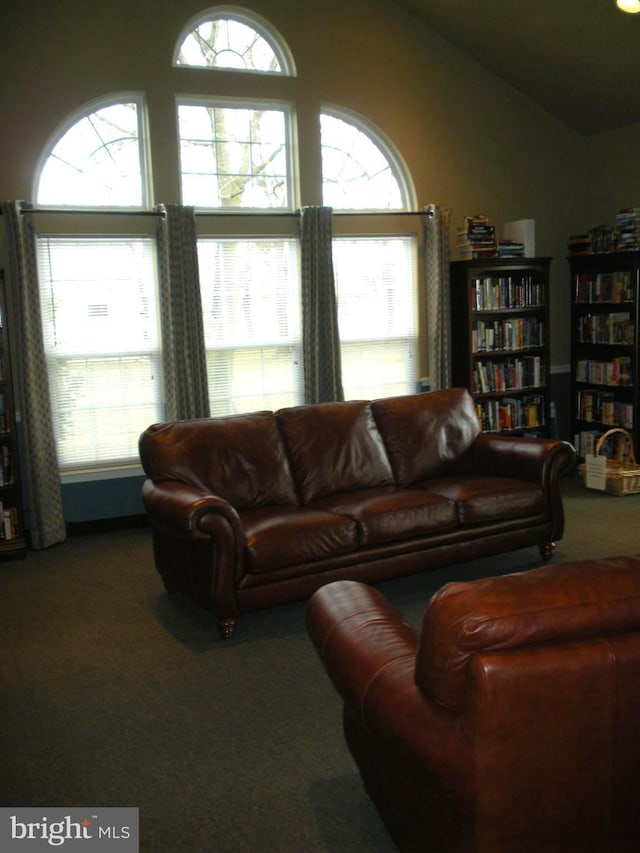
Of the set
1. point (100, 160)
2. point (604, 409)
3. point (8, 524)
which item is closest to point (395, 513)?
point (8, 524)

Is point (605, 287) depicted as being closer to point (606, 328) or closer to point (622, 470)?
point (606, 328)

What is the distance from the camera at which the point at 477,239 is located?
6.51 m

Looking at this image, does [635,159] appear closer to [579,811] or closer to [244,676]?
[244,676]

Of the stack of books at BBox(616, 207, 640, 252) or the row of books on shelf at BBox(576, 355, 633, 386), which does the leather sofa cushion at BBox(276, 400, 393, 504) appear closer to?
the row of books on shelf at BBox(576, 355, 633, 386)

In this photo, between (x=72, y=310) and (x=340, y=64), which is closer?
(x=72, y=310)

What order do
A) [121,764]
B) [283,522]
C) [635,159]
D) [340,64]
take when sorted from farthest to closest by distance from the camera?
[635,159] → [340,64] → [283,522] → [121,764]

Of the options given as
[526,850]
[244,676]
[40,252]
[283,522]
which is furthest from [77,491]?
[526,850]

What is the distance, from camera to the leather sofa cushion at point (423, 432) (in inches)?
190

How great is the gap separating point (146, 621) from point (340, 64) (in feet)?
14.5

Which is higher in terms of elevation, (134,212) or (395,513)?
Answer: (134,212)

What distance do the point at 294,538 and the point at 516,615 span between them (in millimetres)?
2206

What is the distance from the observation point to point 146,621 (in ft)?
13.2

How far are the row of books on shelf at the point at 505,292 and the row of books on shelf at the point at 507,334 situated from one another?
14 cm

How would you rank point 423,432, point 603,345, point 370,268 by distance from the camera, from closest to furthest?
1. point 423,432
2. point 370,268
3. point 603,345
